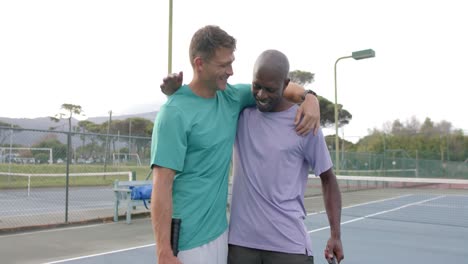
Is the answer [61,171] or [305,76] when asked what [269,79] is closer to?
[61,171]

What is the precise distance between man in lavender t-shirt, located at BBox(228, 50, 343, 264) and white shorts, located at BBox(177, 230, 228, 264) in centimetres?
6

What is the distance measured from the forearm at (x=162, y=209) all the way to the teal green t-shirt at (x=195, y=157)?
56 millimetres

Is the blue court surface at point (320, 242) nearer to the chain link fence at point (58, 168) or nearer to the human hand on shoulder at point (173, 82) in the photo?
the chain link fence at point (58, 168)

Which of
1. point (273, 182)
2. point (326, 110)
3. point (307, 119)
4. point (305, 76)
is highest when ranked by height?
point (305, 76)

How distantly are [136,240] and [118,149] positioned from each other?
18.6 feet

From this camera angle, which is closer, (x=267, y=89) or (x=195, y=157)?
(x=195, y=157)

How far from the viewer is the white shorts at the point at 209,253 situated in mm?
2105

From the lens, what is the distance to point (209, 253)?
2.17 metres

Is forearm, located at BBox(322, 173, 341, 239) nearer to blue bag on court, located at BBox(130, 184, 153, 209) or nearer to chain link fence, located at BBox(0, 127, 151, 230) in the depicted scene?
blue bag on court, located at BBox(130, 184, 153, 209)

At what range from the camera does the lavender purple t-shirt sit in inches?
89.9

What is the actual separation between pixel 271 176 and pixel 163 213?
0.59m

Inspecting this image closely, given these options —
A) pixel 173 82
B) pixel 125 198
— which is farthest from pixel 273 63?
pixel 125 198

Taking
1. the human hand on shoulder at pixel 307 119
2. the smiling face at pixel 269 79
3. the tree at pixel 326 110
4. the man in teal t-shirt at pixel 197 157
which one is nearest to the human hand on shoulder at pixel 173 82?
the man in teal t-shirt at pixel 197 157

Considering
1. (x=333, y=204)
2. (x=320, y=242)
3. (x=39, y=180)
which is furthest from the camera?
(x=39, y=180)
